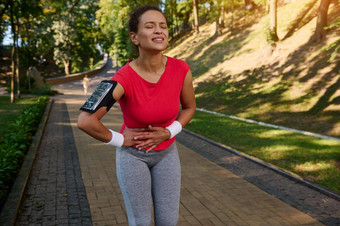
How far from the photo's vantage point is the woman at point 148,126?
215 cm

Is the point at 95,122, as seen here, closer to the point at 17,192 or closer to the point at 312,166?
the point at 17,192

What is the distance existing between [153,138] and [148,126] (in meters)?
0.10

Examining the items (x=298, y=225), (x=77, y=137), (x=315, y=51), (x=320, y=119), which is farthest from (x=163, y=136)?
(x=315, y=51)

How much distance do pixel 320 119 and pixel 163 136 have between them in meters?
10.8

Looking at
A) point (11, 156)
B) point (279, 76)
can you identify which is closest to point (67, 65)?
point (279, 76)

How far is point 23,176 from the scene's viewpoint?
18.9 ft

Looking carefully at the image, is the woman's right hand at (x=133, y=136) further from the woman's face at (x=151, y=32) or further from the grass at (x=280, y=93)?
the grass at (x=280, y=93)

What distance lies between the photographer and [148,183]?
7.29ft

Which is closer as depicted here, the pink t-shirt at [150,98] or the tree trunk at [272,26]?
the pink t-shirt at [150,98]

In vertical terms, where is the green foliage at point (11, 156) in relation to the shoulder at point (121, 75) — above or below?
below

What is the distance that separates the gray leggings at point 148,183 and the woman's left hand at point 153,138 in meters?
0.06

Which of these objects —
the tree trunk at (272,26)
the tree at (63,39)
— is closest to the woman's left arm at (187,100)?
the tree trunk at (272,26)

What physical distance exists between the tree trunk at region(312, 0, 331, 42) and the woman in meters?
17.2

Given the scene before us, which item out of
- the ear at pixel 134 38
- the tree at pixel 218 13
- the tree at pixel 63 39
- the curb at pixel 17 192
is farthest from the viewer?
the tree at pixel 63 39
